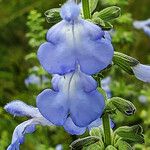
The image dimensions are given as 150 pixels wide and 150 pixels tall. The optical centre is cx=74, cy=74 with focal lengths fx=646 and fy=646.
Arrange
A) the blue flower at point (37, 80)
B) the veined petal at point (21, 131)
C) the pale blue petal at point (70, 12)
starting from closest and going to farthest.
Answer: the pale blue petal at point (70, 12) < the veined petal at point (21, 131) < the blue flower at point (37, 80)

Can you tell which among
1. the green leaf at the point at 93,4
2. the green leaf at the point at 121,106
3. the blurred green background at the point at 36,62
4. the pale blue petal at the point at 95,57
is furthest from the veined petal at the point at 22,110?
the blurred green background at the point at 36,62

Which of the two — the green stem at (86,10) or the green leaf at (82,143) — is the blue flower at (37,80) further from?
the green stem at (86,10)

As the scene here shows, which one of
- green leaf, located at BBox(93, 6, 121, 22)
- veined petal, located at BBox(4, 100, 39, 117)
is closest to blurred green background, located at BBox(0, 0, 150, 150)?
veined petal, located at BBox(4, 100, 39, 117)

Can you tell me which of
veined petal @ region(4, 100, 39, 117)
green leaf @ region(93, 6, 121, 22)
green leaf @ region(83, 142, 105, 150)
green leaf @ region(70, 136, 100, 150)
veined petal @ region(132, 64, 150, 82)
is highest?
green leaf @ region(93, 6, 121, 22)

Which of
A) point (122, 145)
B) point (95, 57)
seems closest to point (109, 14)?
point (95, 57)

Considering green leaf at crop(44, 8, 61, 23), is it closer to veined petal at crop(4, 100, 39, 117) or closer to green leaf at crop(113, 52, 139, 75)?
green leaf at crop(113, 52, 139, 75)
